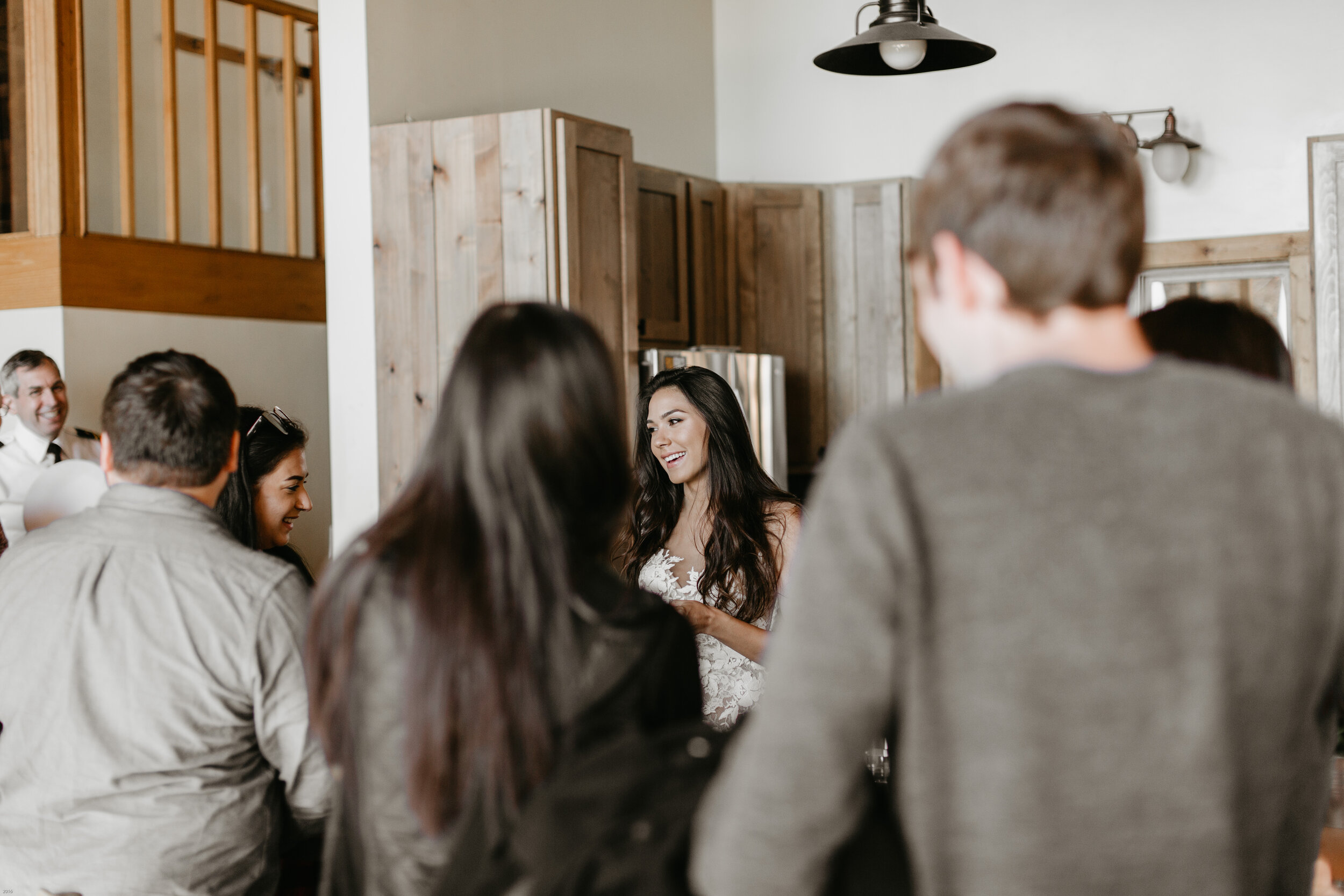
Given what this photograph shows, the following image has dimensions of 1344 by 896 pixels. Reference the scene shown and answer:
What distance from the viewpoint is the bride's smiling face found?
2.55 m

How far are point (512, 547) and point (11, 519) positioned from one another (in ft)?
10.4

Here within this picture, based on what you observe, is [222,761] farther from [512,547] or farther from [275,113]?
[275,113]

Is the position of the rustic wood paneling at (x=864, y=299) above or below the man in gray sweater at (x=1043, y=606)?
above

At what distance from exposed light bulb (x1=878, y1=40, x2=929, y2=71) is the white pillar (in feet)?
4.94

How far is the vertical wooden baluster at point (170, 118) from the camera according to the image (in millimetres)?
4523

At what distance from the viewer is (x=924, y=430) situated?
848 mm

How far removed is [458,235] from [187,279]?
1769 mm

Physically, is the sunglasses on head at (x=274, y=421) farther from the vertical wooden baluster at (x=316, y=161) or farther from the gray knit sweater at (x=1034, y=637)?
the vertical wooden baluster at (x=316, y=161)

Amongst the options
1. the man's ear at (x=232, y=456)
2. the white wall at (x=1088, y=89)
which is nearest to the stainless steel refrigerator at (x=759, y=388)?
the white wall at (x=1088, y=89)

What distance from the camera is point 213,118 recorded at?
15.4ft

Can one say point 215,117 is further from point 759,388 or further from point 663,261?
point 759,388

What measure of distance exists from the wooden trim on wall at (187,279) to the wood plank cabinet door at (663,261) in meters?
1.53

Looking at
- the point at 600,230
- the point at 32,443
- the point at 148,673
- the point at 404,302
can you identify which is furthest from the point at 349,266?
the point at 148,673

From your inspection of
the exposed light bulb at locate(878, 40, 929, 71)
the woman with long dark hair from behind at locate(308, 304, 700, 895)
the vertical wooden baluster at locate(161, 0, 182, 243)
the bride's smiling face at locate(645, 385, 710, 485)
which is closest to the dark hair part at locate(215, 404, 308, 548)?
the bride's smiling face at locate(645, 385, 710, 485)
